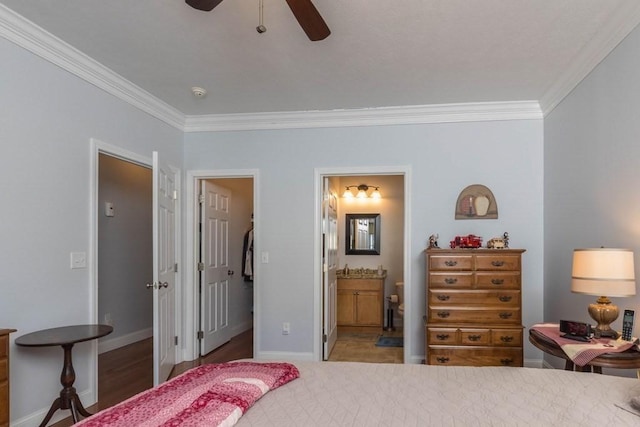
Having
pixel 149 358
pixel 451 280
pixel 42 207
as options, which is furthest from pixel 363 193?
pixel 42 207

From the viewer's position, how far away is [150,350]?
16.1 feet

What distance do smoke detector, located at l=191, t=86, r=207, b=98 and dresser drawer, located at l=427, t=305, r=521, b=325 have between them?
2.70m

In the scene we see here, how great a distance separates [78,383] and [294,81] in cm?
282

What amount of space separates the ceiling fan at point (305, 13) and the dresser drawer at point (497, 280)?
96.5 inches

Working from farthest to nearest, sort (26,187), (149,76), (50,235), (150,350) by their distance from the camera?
(150,350) → (149,76) → (50,235) → (26,187)

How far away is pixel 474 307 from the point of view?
3602mm

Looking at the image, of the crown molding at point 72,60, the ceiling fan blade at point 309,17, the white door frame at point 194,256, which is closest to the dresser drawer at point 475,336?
the white door frame at point 194,256

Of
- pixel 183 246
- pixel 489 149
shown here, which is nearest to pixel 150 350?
pixel 183 246

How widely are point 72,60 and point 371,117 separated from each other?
2.62 m

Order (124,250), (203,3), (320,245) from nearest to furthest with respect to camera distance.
Answer: (203,3)
(320,245)
(124,250)

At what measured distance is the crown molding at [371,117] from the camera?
414 cm

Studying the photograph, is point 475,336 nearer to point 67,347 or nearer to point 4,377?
point 67,347

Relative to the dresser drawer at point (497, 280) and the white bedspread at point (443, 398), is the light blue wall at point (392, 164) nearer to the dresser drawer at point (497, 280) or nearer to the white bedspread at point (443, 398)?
the dresser drawer at point (497, 280)

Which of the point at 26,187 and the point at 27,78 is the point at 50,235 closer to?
the point at 26,187
